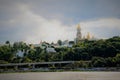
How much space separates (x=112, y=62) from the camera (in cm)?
8256

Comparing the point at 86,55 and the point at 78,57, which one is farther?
the point at 78,57

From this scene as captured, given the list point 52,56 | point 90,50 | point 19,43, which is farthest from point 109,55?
point 19,43

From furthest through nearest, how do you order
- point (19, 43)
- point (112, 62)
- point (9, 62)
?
point (19, 43)
point (9, 62)
point (112, 62)

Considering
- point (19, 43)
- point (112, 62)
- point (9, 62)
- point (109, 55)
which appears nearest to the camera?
point (112, 62)

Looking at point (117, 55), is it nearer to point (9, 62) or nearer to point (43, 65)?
point (43, 65)

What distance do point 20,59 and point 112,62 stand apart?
29.6 metres

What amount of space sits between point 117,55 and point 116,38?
17.9 m

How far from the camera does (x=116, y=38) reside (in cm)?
10194

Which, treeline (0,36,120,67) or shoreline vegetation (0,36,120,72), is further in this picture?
treeline (0,36,120,67)

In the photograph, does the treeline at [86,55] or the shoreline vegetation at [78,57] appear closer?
the shoreline vegetation at [78,57]

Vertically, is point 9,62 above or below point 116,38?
below

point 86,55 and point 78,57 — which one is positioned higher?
point 86,55

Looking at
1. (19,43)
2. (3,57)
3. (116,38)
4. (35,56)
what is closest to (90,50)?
(116,38)

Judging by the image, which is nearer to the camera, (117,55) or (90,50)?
(117,55)
